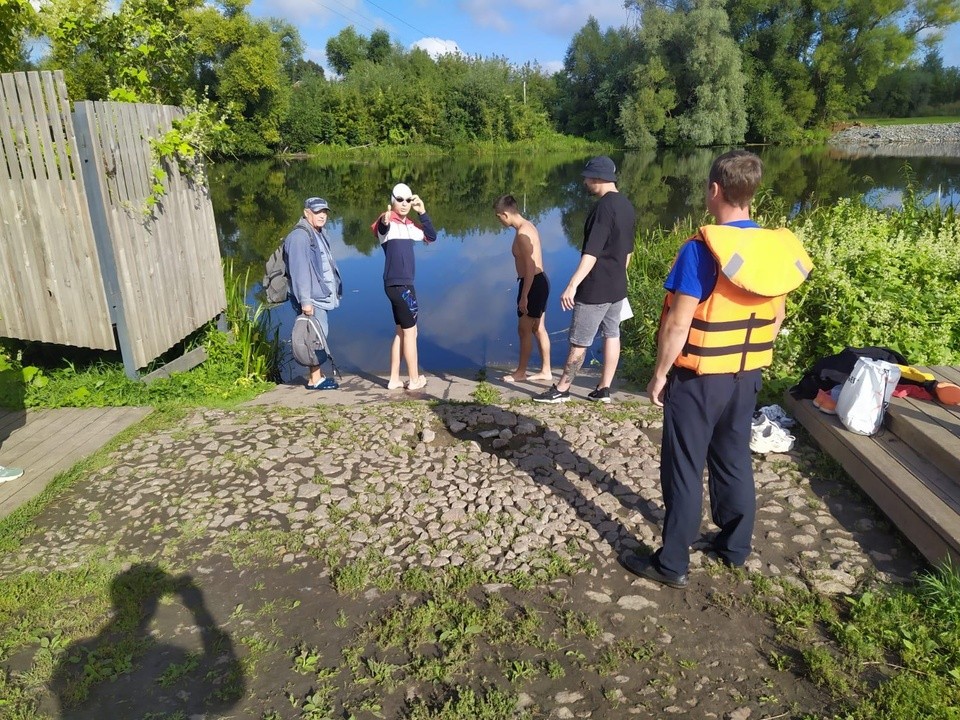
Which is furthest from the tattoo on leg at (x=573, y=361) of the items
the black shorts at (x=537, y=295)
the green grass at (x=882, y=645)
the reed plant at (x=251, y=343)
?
the reed plant at (x=251, y=343)

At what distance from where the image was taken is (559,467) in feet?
14.9

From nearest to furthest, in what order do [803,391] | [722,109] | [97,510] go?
1. [97,510]
2. [803,391]
3. [722,109]

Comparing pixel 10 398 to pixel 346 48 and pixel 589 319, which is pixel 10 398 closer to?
pixel 589 319

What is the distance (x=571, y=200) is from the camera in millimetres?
20766

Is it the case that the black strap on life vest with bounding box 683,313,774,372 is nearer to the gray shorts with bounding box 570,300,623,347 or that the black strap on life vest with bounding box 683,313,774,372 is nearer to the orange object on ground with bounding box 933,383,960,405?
the orange object on ground with bounding box 933,383,960,405

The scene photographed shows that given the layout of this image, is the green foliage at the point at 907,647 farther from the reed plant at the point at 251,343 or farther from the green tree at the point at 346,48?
the green tree at the point at 346,48

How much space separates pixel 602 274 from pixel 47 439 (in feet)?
14.7

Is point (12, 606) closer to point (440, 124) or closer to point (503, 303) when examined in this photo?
point (503, 303)

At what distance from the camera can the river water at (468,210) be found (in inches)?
374

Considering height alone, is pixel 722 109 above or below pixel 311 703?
above

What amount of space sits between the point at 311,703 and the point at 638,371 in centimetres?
457

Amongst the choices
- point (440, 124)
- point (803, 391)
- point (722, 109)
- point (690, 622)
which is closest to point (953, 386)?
point (803, 391)

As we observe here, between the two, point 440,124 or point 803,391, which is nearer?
point 803,391

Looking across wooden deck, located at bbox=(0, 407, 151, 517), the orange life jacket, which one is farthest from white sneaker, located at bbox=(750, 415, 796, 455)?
wooden deck, located at bbox=(0, 407, 151, 517)
